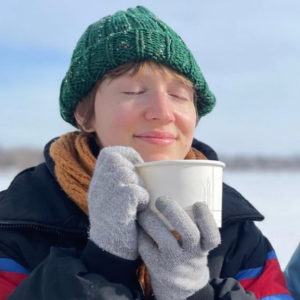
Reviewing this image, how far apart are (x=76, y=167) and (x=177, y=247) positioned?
620 millimetres

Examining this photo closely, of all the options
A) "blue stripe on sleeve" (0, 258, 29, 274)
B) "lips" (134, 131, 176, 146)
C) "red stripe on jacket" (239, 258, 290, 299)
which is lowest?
"red stripe on jacket" (239, 258, 290, 299)

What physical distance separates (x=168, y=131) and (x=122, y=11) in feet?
1.86

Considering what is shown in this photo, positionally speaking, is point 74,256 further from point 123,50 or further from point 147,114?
point 123,50

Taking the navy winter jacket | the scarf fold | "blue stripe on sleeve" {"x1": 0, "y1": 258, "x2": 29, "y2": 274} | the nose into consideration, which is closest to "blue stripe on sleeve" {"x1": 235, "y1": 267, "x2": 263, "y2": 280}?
the navy winter jacket

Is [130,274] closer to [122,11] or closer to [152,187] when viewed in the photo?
[152,187]

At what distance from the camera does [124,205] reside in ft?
4.87

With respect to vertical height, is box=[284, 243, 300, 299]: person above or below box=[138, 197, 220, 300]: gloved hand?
below

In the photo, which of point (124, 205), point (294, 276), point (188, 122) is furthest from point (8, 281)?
point (294, 276)

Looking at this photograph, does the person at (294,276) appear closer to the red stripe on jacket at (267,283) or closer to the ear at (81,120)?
the red stripe on jacket at (267,283)

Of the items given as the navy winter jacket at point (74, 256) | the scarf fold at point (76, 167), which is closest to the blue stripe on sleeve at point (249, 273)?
the navy winter jacket at point (74, 256)

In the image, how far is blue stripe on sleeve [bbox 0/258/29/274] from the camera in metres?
1.78

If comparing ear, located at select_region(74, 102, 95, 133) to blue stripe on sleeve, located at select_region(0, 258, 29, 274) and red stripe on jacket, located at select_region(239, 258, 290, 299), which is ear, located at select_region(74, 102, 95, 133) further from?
red stripe on jacket, located at select_region(239, 258, 290, 299)

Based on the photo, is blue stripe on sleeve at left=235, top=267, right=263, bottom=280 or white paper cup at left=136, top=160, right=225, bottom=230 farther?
blue stripe on sleeve at left=235, top=267, right=263, bottom=280

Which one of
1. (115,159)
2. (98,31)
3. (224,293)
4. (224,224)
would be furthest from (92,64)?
(224,293)
